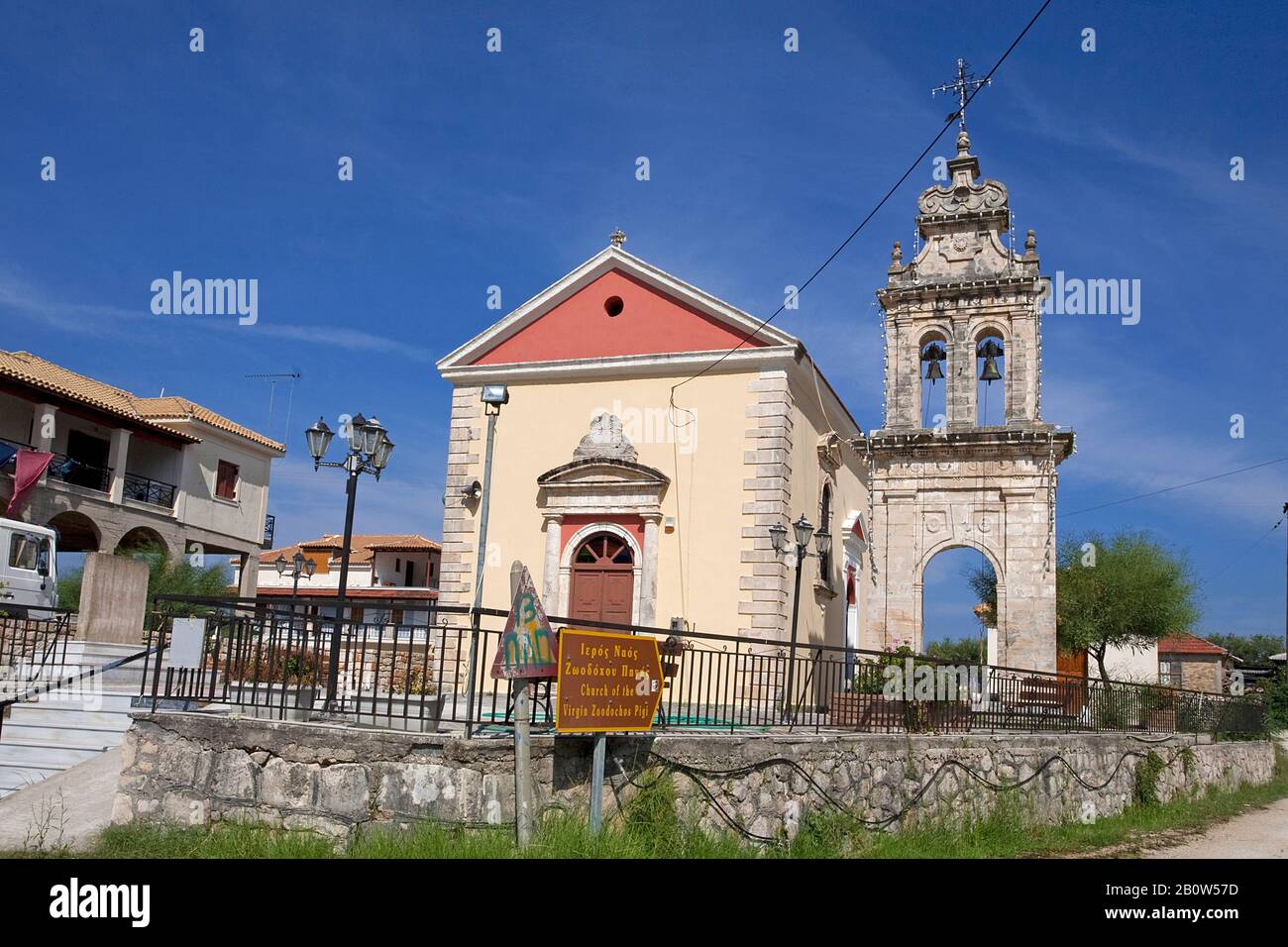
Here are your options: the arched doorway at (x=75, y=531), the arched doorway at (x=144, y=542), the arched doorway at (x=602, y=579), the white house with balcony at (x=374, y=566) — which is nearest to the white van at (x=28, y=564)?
the arched doorway at (x=602, y=579)

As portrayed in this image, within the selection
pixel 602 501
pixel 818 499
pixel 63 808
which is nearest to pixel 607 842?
pixel 63 808

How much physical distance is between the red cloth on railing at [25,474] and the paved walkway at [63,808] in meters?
18.5

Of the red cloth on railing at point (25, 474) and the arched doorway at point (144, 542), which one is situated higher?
the red cloth on railing at point (25, 474)

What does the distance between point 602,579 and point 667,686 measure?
6.12 meters

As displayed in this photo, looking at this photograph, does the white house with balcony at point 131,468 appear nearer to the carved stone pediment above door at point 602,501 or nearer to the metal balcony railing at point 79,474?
the metal balcony railing at point 79,474

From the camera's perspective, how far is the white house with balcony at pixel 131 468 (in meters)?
26.5

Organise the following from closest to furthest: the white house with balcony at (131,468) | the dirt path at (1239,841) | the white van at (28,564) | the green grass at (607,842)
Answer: the green grass at (607,842) → the dirt path at (1239,841) → the white van at (28,564) → the white house with balcony at (131,468)

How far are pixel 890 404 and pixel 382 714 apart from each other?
15823 mm

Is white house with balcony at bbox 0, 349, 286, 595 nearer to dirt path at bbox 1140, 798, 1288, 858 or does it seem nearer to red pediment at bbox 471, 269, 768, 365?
A: red pediment at bbox 471, 269, 768, 365

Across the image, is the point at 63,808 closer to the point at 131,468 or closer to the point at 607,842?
the point at 607,842

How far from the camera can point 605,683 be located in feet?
24.7
